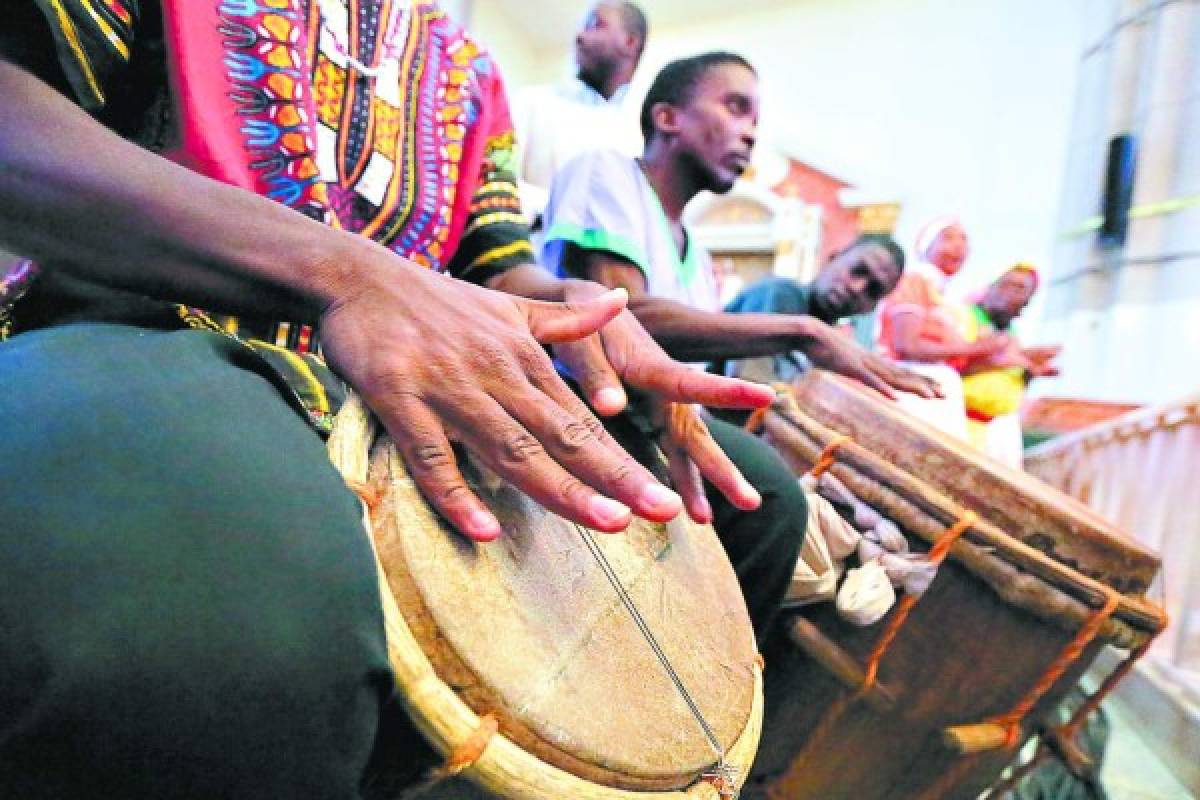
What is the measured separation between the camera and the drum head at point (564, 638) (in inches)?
15.2

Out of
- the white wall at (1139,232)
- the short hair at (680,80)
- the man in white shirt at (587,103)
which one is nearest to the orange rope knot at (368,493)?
the short hair at (680,80)

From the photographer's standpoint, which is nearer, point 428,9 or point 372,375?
point 372,375

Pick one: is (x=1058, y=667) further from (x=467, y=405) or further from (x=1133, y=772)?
(x=1133, y=772)

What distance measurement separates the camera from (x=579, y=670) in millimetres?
437

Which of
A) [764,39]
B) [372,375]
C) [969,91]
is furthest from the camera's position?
[764,39]

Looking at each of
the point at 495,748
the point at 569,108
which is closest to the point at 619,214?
the point at 495,748

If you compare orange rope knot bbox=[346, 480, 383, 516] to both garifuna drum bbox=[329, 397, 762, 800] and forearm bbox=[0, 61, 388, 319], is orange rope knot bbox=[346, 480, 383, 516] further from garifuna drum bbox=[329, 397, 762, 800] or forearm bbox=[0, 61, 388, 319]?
forearm bbox=[0, 61, 388, 319]

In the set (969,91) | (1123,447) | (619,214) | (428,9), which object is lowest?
(1123,447)

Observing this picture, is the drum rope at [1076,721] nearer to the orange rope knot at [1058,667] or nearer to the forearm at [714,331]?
the orange rope knot at [1058,667]

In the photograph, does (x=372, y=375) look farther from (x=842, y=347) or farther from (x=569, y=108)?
(x=569, y=108)

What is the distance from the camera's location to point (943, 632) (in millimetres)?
958

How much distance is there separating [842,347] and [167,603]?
124 cm

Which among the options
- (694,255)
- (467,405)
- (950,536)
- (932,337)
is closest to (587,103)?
(694,255)

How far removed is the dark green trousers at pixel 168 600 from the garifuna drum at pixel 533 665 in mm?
34
